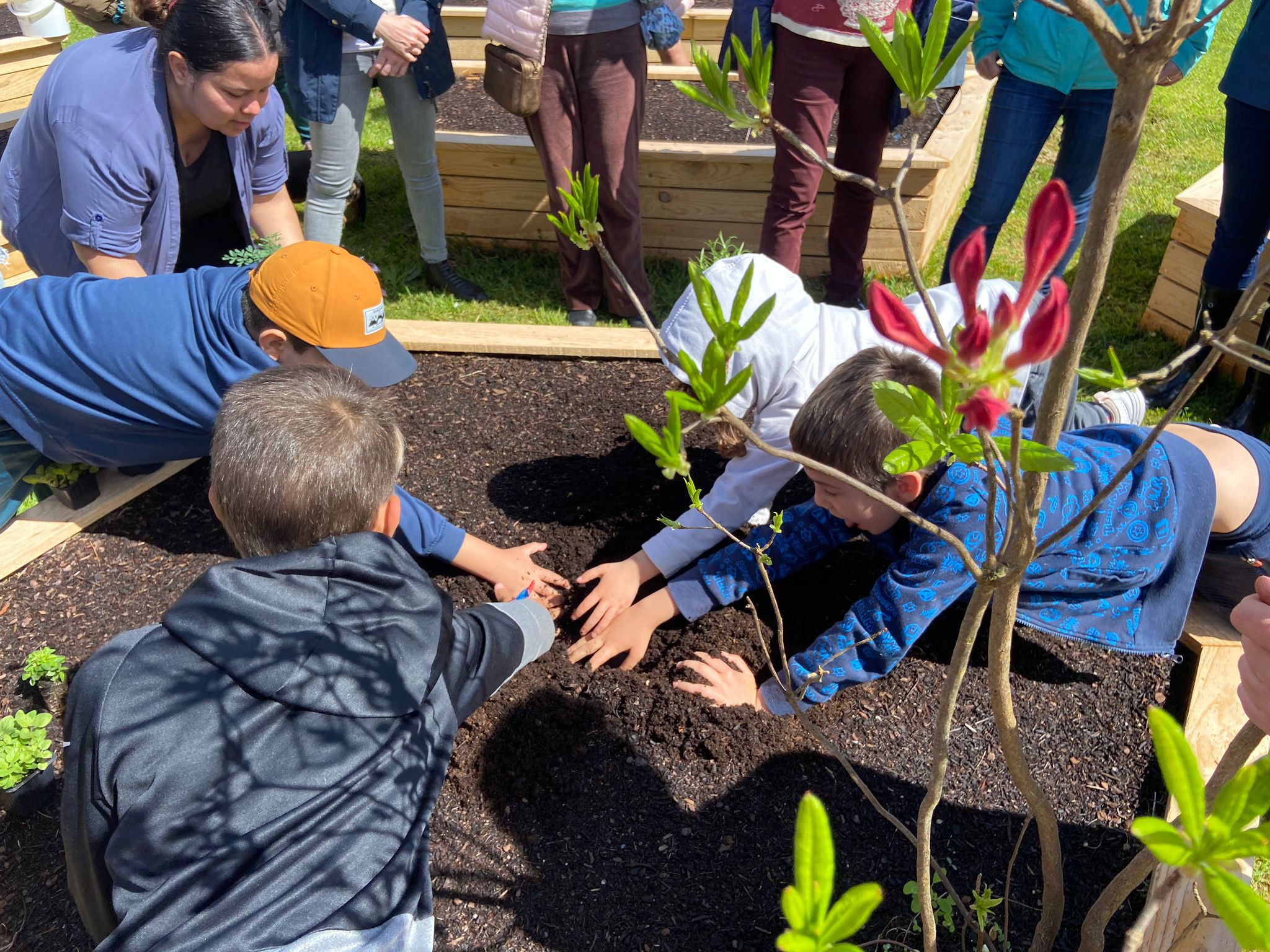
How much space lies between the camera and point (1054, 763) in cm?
203

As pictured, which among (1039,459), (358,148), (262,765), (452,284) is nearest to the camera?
(1039,459)

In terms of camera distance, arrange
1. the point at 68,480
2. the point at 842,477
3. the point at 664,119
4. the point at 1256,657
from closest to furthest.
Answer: the point at 842,477, the point at 1256,657, the point at 68,480, the point at 664,119

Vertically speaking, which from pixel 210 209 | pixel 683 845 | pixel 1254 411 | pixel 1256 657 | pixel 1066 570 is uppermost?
pixel 1256 657

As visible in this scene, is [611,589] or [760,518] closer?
[611,589]

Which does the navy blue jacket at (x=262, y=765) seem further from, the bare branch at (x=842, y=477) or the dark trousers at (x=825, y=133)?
the dark trousers at (x=825, y=133)

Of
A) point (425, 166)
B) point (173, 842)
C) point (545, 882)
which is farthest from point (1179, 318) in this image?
point (173, 842)

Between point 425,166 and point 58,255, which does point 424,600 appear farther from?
point 425,166

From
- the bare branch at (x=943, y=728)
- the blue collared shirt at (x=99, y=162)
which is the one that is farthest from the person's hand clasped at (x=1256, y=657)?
the blue collared shirt at (x=99, y=162)

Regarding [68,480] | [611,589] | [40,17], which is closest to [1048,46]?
[611,589]

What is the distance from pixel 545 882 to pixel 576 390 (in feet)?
5.60

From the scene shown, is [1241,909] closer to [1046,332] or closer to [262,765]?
[1046,332]

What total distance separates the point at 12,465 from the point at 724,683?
2058 mm

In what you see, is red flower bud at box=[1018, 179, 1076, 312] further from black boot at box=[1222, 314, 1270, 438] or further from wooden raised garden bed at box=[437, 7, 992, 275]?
wooden raised garden bed at box=[437, 7, 992, 275]

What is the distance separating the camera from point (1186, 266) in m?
3.73
